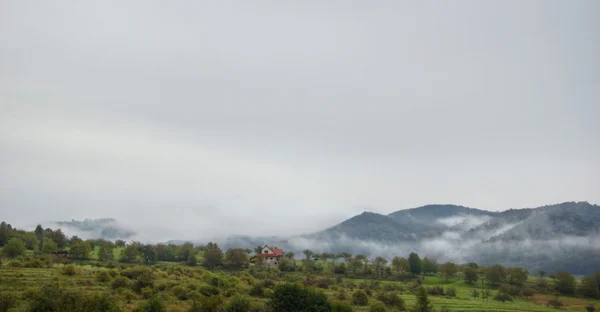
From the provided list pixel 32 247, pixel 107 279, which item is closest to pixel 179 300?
pixel 107 279

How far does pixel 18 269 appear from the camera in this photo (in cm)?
4784

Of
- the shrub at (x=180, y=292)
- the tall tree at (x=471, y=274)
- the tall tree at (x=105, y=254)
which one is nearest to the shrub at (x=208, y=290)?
the shrub at (x=180, y=292)

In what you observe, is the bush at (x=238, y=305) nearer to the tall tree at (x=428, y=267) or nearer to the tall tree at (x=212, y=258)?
the tall tree at (x=212, y=258)

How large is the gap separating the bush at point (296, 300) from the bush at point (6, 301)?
844 inches

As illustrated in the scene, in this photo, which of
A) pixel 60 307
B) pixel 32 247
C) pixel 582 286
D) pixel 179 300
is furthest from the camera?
pixel 32 247

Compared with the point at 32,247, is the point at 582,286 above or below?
below

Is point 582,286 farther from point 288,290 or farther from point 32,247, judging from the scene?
point 32,247

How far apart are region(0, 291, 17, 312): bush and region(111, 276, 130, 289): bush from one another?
47.1 feet

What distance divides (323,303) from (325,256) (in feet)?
281

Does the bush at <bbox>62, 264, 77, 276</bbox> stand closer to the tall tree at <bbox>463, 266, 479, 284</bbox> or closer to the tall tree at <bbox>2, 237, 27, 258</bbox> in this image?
the tall tree at <bbox>2, 237, 27, 258</bbox>

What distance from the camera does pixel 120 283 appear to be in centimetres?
4534

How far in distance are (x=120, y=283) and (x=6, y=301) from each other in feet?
53.3

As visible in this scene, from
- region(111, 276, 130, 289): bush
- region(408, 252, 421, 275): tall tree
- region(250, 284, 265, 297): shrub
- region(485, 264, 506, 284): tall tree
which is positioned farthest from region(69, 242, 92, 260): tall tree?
region(485, 264, 506, 284): tall tree

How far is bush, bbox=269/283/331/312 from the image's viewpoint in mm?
34406
